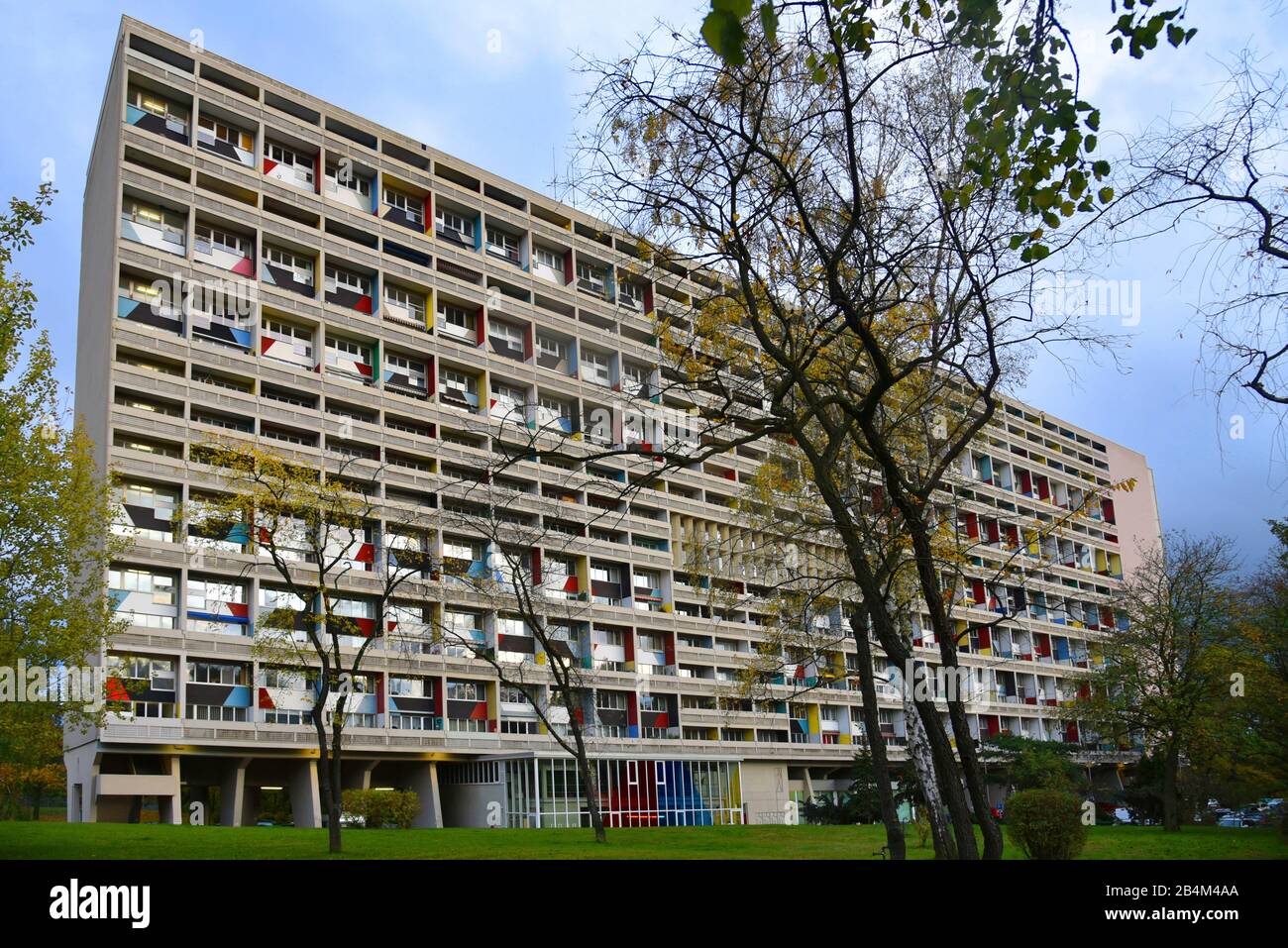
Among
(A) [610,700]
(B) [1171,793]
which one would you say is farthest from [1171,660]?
(A) [610,700]

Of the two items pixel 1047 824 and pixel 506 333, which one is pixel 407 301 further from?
pixel 1047 824

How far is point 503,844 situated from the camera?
107 feet

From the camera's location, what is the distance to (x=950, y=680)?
13703 millimetres

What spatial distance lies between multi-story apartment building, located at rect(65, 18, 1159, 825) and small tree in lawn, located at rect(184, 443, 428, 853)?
3.77 ft

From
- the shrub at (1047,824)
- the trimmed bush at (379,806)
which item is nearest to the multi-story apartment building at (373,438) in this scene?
the trimmed bush at (379,806)

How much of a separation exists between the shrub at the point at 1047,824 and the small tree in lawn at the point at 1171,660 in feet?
97.3

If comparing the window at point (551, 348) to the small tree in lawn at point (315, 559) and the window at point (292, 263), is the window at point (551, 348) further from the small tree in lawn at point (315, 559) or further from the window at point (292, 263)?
the small tree in lawn at point (315, 559)

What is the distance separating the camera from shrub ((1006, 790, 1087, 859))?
894 inches

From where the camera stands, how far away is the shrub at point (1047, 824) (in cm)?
2272

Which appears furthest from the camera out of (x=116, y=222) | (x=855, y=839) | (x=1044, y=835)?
(x=116, y=222)

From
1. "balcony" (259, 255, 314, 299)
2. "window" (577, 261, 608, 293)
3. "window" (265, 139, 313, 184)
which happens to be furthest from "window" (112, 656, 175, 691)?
"window" (577, 261, 608, 293)
